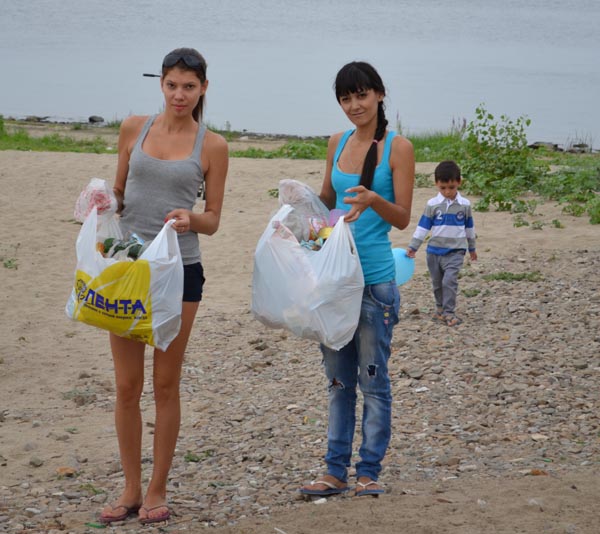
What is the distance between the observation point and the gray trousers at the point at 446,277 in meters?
7.91

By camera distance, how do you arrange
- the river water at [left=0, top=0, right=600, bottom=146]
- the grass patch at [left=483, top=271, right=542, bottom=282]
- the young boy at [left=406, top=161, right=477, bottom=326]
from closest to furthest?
the young boy at [left=406, top=161, right=477, bottom=326], the grass patch at [left=483, top=271, right=542, bottom=282], the river water at [left=0, top=0, right=600, bottom=146]

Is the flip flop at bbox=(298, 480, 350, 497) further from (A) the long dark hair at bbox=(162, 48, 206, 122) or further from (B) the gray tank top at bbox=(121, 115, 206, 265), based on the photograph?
(A) the long dark hair at bbox=(162, 48, 206, 122)

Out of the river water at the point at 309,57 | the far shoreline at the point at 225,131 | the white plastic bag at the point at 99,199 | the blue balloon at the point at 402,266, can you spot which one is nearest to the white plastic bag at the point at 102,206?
the white plastic bag at the point at 99,199

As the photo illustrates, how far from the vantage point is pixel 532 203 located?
1241 centimetres

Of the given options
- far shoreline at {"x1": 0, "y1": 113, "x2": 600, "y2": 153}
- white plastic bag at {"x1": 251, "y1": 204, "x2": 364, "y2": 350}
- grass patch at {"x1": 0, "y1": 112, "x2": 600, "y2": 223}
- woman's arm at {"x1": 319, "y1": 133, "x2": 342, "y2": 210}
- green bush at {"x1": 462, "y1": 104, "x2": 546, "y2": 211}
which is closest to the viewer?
white plastic bag at {"x1": 251, "y1": 204, "x2": 364, "y2": 350}

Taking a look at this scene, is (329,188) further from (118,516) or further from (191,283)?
(118,516)

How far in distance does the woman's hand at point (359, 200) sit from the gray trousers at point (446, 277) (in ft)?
12.7

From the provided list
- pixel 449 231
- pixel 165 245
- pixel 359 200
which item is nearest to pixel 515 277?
pixel 449 231

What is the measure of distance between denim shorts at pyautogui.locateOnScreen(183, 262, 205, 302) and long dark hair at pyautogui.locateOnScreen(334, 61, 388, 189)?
0.81 m

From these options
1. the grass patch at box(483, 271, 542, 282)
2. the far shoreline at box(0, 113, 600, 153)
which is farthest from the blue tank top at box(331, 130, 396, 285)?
the far shoreline at box(0, 113, 600, 153)

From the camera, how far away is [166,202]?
13.8ft

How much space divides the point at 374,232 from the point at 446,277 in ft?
12.2

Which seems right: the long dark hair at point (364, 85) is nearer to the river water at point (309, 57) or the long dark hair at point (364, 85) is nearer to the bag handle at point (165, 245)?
the bag handle at point (165, 245)

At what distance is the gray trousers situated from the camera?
7910 mm
